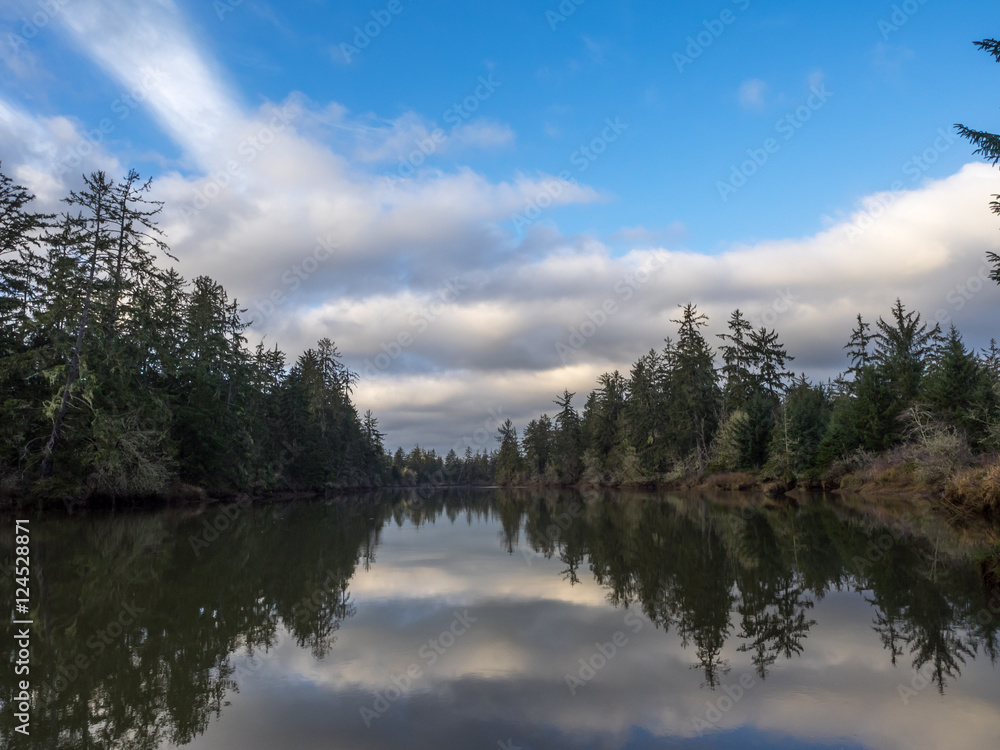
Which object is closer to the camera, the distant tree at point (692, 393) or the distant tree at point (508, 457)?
the distant tree at point (692, 393)

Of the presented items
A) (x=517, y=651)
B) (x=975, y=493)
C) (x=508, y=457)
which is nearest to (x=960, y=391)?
(x=975, y=493)

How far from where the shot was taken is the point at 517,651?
6945 mm

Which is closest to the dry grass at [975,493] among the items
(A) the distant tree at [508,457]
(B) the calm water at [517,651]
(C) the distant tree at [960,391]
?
(B) the calm water at [517,651]

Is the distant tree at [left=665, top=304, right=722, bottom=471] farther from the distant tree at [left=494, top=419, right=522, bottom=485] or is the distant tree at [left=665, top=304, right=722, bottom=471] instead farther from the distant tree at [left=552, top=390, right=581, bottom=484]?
the distant tree at [left=494, top=419, right=522, bottom=485]

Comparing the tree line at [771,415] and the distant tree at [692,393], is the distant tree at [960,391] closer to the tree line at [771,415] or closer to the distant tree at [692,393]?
the tree line at [771,415]

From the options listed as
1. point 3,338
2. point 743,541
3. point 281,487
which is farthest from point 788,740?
point 281,487

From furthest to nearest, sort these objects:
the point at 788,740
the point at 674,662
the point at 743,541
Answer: the point at 743,541 < the point at 674,662 < the point at 788,740

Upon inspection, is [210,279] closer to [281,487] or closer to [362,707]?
[281,487]

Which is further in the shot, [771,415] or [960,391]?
[771,415]

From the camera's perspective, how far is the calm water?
192 inches

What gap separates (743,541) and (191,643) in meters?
13.4

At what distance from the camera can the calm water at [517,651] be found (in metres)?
4.87

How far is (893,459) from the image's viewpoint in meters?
32.7

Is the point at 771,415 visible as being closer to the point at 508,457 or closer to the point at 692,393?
the point at 692,393
